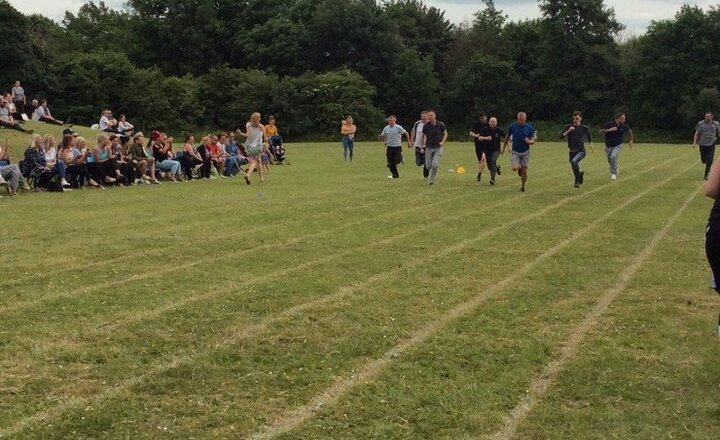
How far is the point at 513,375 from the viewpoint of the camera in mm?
5066

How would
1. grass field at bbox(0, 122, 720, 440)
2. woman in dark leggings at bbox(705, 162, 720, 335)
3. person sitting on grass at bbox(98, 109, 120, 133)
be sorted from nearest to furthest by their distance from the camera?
grass field at bbox(0, 122, 720, 440), woman in dark leggings at bbox(705, 162, 720, 335), person sitting on grass at bbox(98, 109, 120, 133)

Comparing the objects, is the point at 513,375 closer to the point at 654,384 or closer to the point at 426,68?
the point at 654,384

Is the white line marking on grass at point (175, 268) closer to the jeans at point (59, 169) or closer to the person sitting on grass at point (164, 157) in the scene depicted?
the jeans at point (59, 169)

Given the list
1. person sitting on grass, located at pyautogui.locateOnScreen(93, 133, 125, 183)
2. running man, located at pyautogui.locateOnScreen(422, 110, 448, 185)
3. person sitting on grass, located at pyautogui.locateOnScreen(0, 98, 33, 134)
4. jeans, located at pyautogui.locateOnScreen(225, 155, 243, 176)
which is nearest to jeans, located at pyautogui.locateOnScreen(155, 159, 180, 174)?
person sitting on grass, located at pyautogui.locateOnScreen(93, 133, 125, 183)

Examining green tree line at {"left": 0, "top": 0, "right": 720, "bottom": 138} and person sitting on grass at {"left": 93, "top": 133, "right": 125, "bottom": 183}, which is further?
green tree line at {"left": 0, "top": 0, "right": 720, "bottom": 138}

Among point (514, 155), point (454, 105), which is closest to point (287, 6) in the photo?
point (454, 105)

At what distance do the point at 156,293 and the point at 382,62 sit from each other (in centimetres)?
6308

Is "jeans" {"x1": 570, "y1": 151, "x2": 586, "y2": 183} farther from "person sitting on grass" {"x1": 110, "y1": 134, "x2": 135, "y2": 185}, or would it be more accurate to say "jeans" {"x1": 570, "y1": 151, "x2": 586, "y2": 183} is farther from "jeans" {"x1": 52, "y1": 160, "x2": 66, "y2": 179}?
"jeans" {"x1": 52, "y1": 160, "x2": 66, "y2": 179}

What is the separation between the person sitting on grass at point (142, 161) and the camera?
18906 mm

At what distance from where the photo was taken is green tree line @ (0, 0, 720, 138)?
59531 mm

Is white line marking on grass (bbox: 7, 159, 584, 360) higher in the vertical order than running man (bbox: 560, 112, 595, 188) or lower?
lower

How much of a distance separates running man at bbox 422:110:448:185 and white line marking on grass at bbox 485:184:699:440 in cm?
946

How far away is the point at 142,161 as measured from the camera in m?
19.0

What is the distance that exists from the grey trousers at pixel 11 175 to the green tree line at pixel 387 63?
40.9 meters
